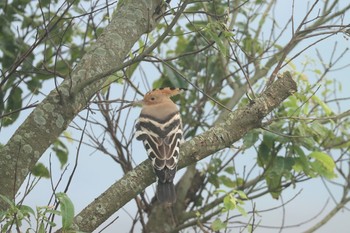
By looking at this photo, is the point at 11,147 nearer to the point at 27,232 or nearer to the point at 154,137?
the point at 27,232

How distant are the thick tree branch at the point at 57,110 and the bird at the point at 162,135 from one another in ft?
1.70

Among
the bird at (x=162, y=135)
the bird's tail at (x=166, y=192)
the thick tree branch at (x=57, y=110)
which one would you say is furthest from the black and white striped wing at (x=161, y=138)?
the thick tree branch at (x=57, y=110)

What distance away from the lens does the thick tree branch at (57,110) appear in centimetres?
308

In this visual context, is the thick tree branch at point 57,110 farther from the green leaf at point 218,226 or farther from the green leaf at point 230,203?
the green leaf at point 218,226

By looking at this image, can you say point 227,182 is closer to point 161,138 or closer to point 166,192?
point 161,138

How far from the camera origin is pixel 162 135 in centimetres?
383

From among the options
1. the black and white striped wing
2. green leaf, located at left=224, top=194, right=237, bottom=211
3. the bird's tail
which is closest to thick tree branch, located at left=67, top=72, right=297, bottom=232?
the black and white striped wing

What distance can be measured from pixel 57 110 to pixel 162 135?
2.69ft

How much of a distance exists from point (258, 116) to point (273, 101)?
0.37 ft

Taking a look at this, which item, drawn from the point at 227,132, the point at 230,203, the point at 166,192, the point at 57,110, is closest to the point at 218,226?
the point at 230,203

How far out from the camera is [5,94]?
4.79 meters

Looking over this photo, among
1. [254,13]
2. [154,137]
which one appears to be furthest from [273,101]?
[254,13]

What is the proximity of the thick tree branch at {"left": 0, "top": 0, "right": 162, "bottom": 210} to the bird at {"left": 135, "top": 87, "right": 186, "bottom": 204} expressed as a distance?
52cm

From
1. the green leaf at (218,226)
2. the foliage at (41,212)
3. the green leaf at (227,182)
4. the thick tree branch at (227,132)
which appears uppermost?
the green leaf at (227,182)
